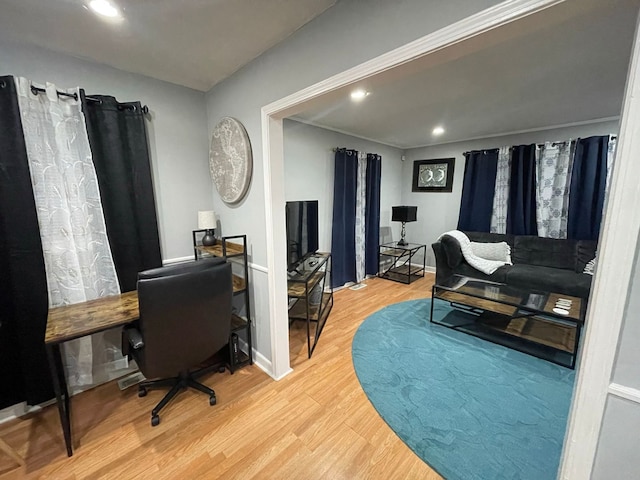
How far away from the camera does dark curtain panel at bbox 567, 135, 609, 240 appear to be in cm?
318

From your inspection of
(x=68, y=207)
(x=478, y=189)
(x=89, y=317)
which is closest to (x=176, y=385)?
(x=89, y=317)

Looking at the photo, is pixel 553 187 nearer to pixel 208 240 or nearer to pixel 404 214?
pixel 404 214

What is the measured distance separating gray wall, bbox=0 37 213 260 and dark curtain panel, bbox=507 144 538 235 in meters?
4.18

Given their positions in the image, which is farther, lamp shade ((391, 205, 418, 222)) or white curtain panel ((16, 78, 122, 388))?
lamp shade ((391, 205, 418, 222))

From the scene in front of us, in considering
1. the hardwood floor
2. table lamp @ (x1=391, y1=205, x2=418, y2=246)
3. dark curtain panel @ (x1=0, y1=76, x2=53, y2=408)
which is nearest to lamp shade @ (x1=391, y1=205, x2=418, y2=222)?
table lamp @ (x1=391, y1=205, x2=418, y2=246)

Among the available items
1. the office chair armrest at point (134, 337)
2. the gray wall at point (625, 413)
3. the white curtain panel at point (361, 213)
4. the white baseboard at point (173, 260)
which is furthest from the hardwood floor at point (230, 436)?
the white curtain panel at point (361, 213)

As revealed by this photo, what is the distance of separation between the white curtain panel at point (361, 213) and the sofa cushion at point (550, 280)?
1974 millimetres

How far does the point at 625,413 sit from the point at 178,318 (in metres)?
1.84

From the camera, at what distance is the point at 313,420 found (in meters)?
1.67

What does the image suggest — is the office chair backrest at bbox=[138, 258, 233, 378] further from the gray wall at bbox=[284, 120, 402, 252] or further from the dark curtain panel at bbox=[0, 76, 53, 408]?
the gray wall at bbox=[284, 120, 402, 252]

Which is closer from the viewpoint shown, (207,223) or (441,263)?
(207,223)

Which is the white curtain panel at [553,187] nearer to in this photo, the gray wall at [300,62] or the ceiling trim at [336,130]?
the ceiling trim at [336,130]

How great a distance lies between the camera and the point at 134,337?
1.50 metres

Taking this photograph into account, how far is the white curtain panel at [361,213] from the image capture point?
4.02 m
